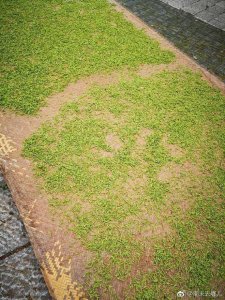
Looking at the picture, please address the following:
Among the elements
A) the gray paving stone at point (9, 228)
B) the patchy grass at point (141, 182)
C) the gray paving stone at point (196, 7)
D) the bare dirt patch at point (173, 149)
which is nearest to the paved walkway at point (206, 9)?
the gray paving stone at point (196, 7)

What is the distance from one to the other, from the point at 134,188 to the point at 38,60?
274cm

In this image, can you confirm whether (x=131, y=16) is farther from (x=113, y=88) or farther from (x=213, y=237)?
(x=213, y=237)

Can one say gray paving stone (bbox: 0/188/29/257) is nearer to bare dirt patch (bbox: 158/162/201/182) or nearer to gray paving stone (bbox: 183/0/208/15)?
bare dirt patch (bbox: 158/162/201/182)

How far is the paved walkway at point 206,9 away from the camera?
5511mm

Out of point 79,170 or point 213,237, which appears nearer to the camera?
point 213,237

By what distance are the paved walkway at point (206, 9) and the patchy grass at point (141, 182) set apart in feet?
8.30

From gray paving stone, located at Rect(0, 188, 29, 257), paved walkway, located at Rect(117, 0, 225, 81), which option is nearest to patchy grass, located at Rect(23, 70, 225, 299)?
gray paving stone, located at Rect(0, 188, 29, 257)

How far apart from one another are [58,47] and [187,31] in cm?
270

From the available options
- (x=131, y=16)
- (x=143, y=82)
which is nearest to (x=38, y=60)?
(x=143, y=82)

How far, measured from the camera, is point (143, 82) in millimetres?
4008

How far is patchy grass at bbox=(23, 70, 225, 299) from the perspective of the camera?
91.3 inches

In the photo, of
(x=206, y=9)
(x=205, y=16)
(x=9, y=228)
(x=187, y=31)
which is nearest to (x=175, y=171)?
(x=9, y=228)

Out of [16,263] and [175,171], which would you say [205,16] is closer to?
[175,171]

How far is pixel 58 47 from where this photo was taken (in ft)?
14.4
